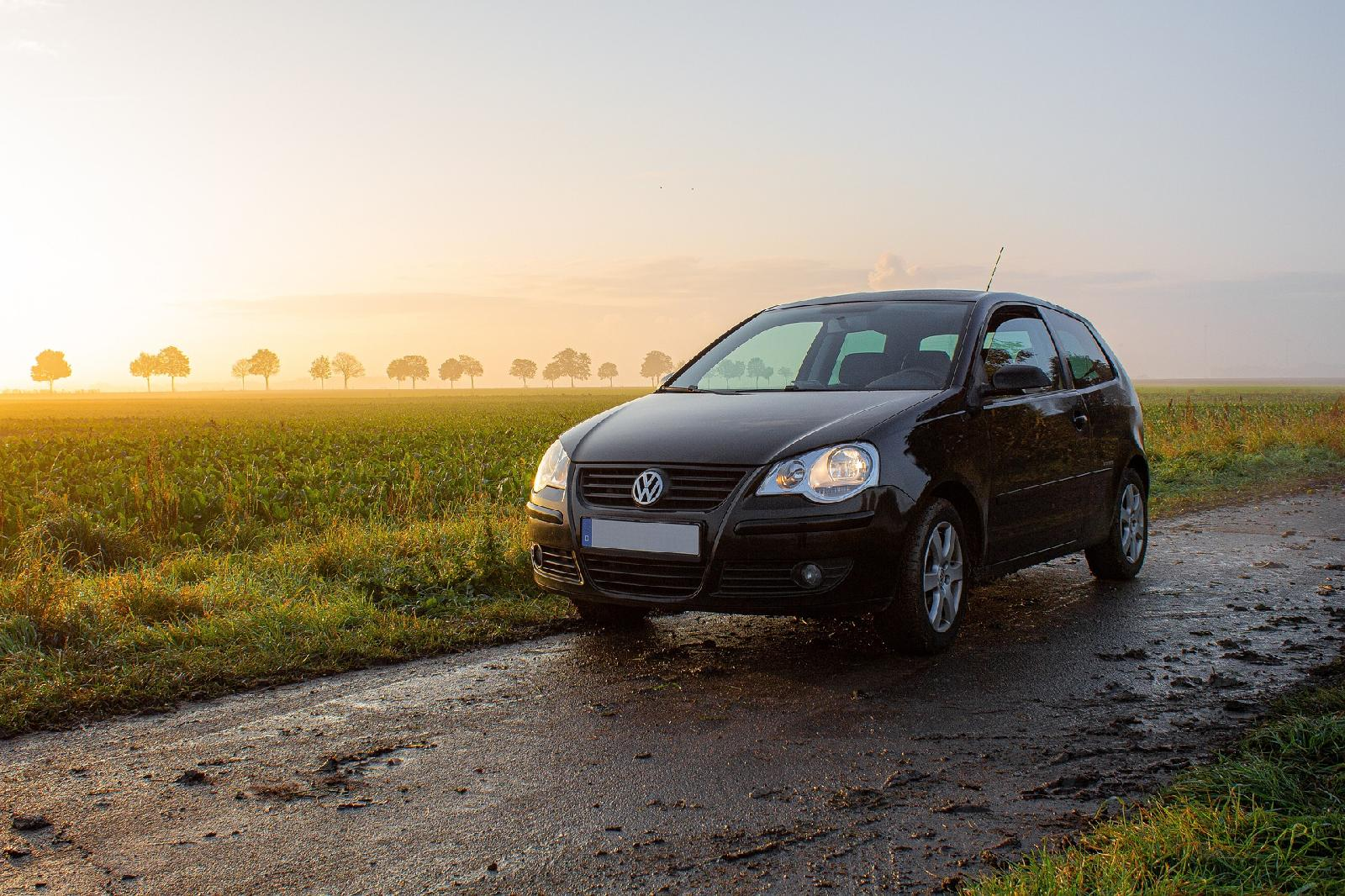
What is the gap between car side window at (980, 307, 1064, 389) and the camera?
6.59 metres

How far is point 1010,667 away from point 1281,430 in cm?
1840

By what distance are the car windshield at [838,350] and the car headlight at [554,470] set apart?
3.78 ft

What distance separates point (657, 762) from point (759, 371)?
10.7ft

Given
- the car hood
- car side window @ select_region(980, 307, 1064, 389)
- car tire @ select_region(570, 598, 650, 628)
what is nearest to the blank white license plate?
the car hood

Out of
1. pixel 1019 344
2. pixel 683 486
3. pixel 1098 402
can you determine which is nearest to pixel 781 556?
pixel 683 486

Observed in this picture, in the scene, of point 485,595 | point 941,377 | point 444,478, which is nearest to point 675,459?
point 941,377

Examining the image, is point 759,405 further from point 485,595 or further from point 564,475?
point 485,595

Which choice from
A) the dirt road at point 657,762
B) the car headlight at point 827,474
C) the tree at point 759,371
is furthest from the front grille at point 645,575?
the tree at point 759,371

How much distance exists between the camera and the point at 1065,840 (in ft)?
10.6

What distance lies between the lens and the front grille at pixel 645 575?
208 inches

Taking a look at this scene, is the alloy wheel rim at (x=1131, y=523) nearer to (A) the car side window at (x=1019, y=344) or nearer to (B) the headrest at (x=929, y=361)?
(A) the car side window at (x=1019, y=344)

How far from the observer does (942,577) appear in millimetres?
5688

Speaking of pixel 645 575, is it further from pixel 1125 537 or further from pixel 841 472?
pixel 1125 537

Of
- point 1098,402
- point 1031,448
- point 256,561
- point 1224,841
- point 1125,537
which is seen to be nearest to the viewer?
point 1224,841
